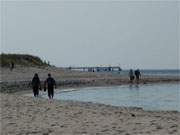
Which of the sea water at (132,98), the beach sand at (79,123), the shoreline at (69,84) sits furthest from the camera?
the shoreline at (69,84)

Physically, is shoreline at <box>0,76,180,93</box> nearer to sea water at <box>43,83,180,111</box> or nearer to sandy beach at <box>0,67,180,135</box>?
sea water at <box>43,83,180,111</box>

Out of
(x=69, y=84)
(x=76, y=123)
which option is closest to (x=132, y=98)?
(x=69, y=84)

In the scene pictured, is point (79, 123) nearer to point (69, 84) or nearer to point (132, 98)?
point (132, 98)

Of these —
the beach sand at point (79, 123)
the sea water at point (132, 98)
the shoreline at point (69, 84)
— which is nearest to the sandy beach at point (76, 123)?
the beach sand at point (79, 123)

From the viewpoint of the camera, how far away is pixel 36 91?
1007 inches

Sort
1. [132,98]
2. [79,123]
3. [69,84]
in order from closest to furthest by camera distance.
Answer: [79,123]
[132,98]
[69,84]

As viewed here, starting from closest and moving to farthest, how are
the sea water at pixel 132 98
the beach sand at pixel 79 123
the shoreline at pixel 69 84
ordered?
the beach sand at pixel 79 123, the sea water at pixel 132 98, the shoreline at pixel 69 84

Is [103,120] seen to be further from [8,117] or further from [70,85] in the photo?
[70,85]

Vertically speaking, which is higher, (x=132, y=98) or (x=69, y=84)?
(x=69, y=84)

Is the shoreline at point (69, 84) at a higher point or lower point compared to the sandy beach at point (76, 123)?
higher

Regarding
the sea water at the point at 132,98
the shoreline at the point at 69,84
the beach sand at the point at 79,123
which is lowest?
the sea water at the point at 132,98

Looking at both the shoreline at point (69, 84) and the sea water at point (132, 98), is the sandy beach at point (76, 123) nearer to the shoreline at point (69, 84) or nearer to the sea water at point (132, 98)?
the sea water at point (132, 98)

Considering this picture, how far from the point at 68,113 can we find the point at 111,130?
374cm

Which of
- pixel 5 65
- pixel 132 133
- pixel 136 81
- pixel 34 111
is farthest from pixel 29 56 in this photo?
pixel 132 133
